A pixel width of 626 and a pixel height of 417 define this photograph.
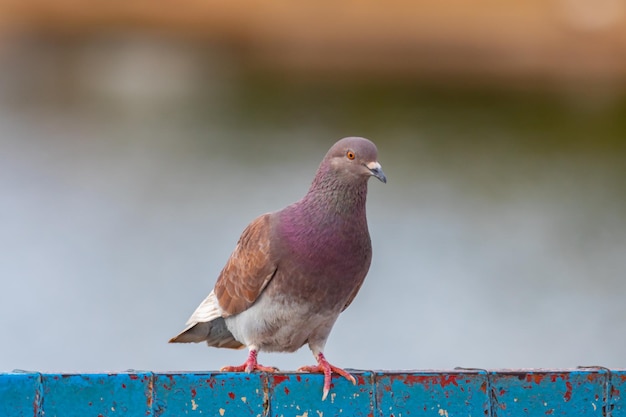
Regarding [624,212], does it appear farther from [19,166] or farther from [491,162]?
[19,166]

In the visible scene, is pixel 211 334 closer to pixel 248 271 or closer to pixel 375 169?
pixel 248 271

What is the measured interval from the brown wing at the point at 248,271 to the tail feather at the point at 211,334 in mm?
192

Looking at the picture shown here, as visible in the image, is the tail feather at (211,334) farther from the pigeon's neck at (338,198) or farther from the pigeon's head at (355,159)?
the pigeon's head at (355,159)

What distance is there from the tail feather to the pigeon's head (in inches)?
42.2

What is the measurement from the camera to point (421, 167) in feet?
54.6

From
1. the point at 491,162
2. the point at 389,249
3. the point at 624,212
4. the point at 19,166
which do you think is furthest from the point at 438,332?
the point at 19,166

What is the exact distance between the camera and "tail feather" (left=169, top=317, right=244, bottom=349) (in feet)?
17.6

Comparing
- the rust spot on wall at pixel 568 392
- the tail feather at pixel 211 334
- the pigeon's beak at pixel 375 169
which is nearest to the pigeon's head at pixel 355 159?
the pigeon's beak at pixel 375 169

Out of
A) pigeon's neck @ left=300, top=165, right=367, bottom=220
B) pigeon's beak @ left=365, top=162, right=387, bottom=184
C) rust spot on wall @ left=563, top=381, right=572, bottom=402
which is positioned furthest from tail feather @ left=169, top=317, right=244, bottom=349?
rust spot on wall @ left=563, top=381, right=572, bottom=402

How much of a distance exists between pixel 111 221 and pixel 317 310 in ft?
31.3

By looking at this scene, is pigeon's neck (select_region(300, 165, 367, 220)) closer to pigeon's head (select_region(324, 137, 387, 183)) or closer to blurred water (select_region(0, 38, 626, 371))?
pigeon's head (select_region(324, 137, 387, 183))

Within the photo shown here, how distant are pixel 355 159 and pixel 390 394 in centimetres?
107

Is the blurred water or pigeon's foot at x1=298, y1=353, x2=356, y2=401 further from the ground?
the blurred water

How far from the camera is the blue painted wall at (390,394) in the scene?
4.12 m
